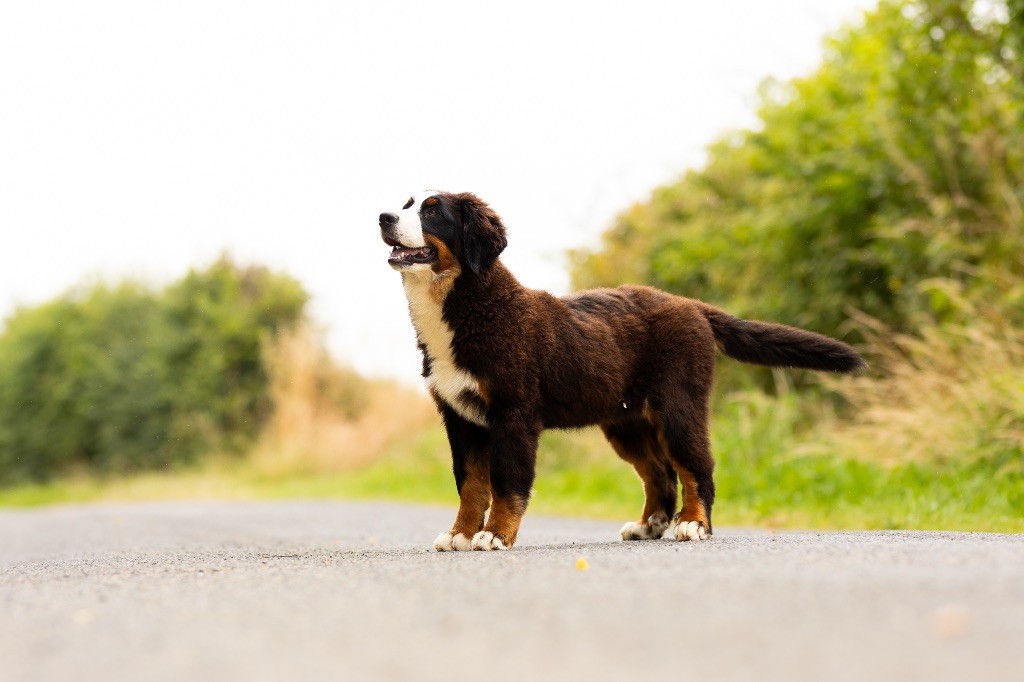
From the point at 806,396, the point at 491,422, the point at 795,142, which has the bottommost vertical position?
the point at 491,422

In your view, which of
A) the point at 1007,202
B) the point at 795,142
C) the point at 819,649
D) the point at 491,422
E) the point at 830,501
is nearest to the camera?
the point at 819,649

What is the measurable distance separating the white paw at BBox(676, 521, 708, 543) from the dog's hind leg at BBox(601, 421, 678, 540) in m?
0.49

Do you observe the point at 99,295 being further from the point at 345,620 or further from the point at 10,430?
the point at 345,620

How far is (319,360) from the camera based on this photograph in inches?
845

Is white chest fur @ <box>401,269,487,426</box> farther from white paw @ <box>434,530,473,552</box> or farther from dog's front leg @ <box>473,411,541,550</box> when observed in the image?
white paw @ <box>434,530,473,552</box>

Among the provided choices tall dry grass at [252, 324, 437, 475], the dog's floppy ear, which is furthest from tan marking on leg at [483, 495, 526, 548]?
tall dry grass at [252, 324, 437, 475]

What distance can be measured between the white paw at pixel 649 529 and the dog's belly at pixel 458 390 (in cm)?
123

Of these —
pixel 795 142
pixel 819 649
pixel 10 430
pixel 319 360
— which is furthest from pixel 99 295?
pixel 819 649

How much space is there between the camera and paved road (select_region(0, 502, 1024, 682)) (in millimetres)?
2520

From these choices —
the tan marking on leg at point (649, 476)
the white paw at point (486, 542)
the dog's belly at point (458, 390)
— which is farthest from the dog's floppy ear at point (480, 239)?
the tan marking on leg at point (649, 476)

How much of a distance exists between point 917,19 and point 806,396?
4204mm

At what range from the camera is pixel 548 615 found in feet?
9.94

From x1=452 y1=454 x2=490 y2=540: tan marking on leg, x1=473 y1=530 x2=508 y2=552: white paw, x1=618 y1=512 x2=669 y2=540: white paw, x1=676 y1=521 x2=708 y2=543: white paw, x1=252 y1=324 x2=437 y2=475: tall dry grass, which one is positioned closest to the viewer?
x1=473 y1=530 x2=508 y2=552: white paw

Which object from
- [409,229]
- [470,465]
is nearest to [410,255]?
[409,229]
